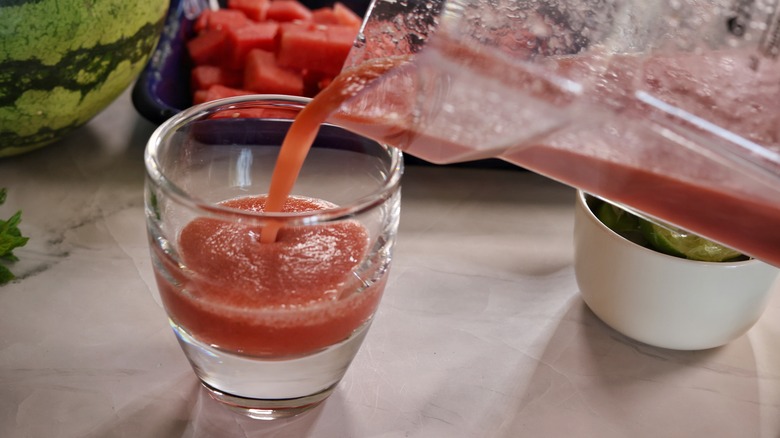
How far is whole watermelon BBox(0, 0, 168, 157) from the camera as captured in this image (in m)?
1.01

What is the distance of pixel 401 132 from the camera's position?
2.45 feet

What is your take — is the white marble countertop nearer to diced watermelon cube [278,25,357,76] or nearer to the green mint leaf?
the green mint leaf

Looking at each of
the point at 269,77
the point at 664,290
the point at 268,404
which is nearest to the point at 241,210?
the point at 268,404

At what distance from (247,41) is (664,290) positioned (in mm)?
809

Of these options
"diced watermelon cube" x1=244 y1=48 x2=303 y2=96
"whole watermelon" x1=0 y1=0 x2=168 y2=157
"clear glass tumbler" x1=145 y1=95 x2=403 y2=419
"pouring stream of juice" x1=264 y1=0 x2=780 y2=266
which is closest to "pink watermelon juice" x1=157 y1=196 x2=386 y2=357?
"clear glass tumbler" x1=145 y1=95 x2=403 y2=419

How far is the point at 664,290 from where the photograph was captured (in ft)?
2.89

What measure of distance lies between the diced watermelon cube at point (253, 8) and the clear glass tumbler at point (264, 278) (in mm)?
681

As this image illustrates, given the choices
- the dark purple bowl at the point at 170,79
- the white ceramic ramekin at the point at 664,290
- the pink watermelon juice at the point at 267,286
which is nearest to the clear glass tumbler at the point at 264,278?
the pink watermelon juice at the point at 267,286

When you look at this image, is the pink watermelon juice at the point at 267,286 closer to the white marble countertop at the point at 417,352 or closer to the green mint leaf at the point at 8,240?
the white marble countertop at the point at 417,352

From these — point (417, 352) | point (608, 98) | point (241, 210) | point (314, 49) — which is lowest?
point (417, 352)

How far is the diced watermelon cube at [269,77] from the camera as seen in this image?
4.35 ft

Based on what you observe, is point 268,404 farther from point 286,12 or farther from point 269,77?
point 286,12

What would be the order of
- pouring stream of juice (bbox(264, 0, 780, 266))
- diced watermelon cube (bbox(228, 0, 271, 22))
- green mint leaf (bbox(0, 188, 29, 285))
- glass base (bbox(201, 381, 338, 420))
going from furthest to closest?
1. diced watermelon cube (bbox(228, 0, 271, 22))
2. green mint leaf (bbox(0, 188, 29, 285))
3. glass base (bbox(201, 381, 338, 420))
4. pouring stream of juice (bbox(264, 0, 780, 266))

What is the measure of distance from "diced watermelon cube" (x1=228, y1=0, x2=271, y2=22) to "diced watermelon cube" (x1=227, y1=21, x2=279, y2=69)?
9cm
